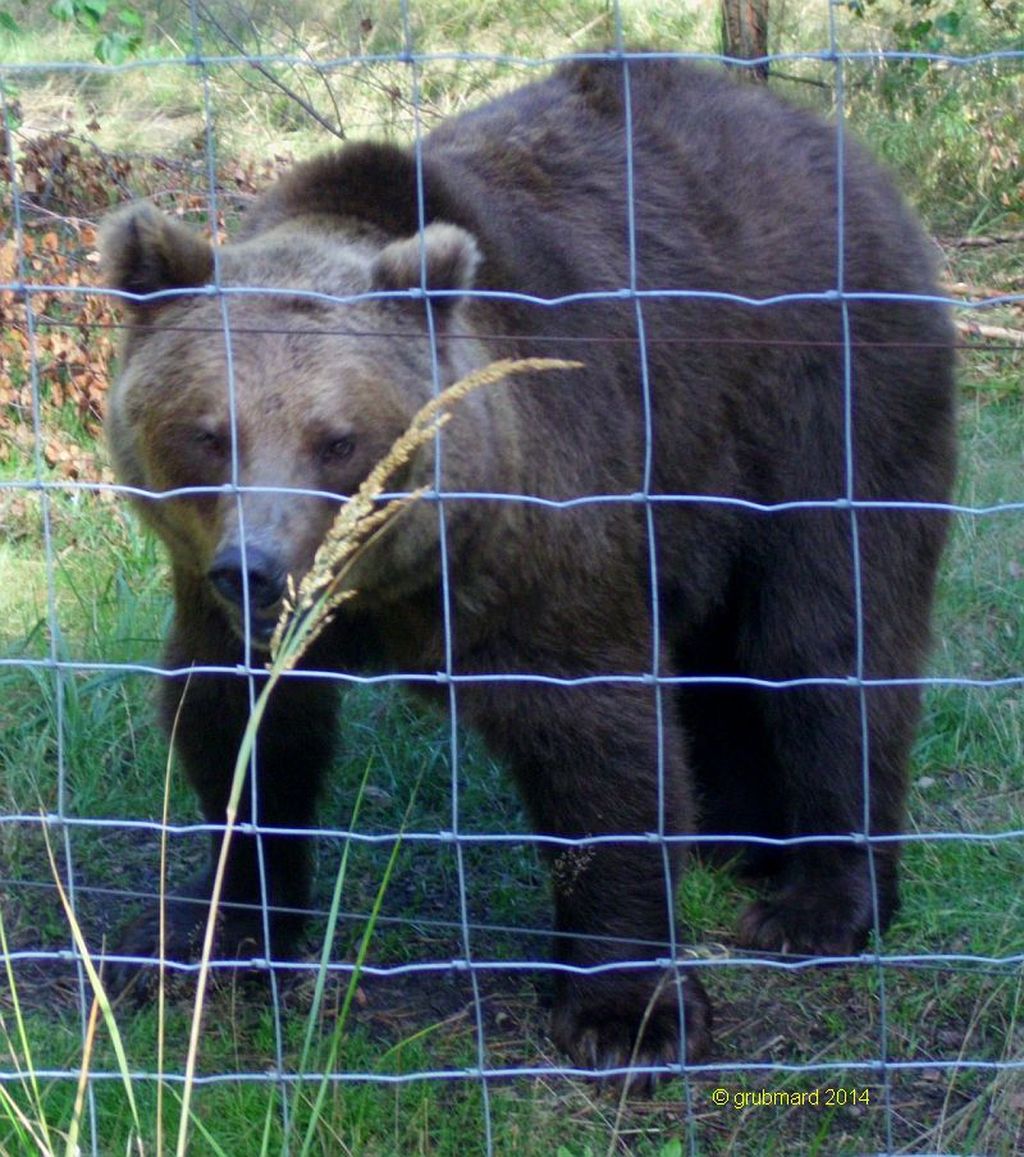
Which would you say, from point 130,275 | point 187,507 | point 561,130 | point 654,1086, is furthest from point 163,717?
Answer: point 561,130

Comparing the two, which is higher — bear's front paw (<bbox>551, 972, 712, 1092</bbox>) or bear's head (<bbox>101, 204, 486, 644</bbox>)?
bear's head (<bbox>101, 204, 486, 644</bbox>)

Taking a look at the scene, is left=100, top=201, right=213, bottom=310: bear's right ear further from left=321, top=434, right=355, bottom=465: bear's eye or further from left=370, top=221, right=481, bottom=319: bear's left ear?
left=321, top=434, right=355, bottom=465: bear's eye

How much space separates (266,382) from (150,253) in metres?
0.38

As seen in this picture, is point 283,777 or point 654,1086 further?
point 283,777

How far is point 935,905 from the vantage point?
13.5 ft

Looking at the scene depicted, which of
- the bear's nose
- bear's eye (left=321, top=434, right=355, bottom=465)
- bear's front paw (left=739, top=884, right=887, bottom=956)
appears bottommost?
bear's front paw (left=739, top=884, right=887, bottom=956)

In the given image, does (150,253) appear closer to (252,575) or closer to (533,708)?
(252,575)

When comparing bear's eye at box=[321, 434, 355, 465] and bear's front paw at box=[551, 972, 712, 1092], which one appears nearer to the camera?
bear's eye at box=[321, 434, 355, 465]

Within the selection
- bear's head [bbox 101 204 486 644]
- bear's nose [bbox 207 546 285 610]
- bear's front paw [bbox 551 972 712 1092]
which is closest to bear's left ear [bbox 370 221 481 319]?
bear's head [bbox 101 204 486 644]

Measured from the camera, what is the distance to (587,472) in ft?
12.2

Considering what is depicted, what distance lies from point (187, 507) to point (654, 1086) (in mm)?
1494

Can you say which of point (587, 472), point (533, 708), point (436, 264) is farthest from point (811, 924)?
point (436, 264)

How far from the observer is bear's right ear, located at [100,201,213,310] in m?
3.30

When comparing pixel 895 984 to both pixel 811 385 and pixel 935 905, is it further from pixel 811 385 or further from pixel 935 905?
pixel 811 385
